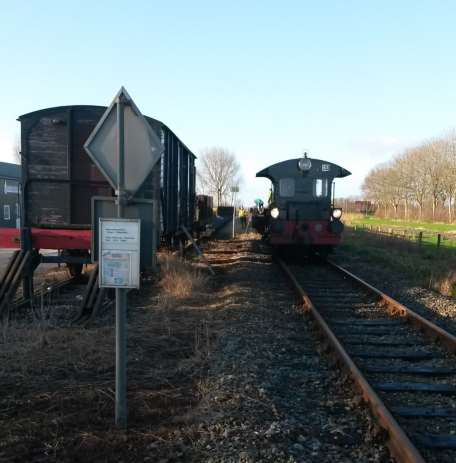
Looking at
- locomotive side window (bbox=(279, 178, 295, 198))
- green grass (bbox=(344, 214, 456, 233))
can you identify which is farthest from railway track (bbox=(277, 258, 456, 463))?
green grass (bbox=(344, 214, 456, 233))

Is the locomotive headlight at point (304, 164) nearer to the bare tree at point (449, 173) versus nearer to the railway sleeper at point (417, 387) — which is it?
the railway sleeper at point (417, 387)

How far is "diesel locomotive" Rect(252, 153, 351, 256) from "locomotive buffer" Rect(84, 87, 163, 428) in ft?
36.1

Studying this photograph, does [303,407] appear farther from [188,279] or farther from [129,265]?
[188,279]

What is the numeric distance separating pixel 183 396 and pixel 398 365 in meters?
2.64

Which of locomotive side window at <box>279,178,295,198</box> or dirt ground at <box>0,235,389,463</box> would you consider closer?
dirt ground at <box>0,235,389,463</box>

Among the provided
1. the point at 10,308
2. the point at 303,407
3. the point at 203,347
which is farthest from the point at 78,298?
the point at 303,407

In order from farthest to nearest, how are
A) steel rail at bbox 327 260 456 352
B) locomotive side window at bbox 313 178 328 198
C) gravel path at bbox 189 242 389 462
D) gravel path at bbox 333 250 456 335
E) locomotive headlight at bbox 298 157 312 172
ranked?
locomotive side window at bbox 313 178 328 198 < locomotive headlight at bbox 298 157 312 172 < gravel path at bbox 333 250 456 335 < steel rail at bbox 327 260 456 352 < gravel path at bbox 189 242 389 462

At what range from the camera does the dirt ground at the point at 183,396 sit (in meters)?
3.41

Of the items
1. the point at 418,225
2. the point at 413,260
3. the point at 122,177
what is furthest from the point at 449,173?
the point at 122,177

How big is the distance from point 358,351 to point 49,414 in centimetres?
379

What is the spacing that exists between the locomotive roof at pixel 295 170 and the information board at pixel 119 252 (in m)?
11.9

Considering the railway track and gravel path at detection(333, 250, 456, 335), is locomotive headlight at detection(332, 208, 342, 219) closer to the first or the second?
gravel path at detection(333, 250, 456, 335)

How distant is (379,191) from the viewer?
7088 cm

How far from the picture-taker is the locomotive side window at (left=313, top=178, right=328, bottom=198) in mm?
15296
